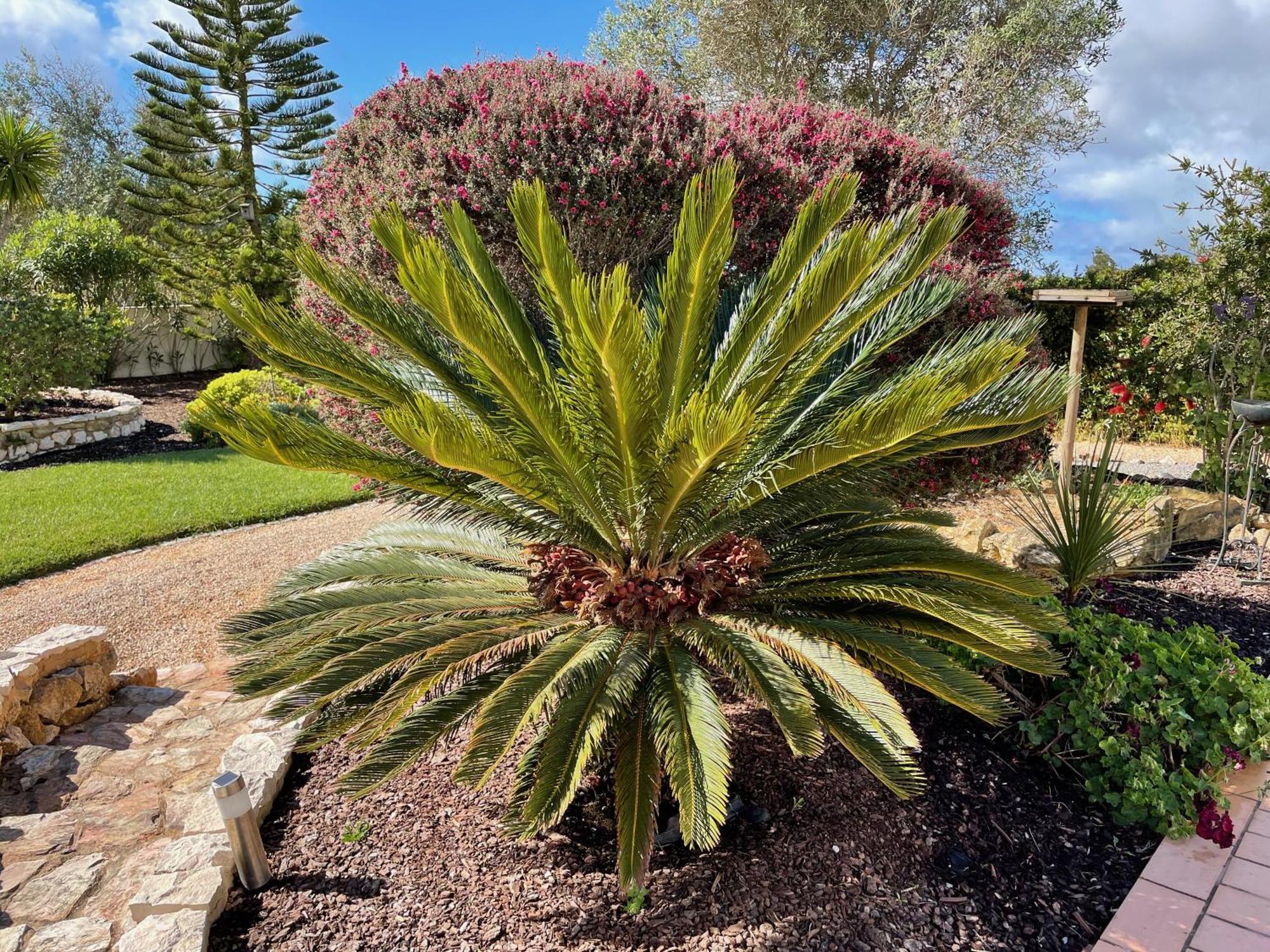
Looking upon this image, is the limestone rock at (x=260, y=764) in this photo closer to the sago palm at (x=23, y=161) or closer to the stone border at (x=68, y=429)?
the stone border at (x=68, y=429)

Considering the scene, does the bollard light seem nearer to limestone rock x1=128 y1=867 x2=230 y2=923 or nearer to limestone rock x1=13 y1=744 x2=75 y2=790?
limestone rock x1=128 y1=867 x2=230 y2=923

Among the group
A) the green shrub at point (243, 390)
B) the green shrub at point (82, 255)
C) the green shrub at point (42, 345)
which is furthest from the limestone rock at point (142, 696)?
the green shrub at point (82, 255)

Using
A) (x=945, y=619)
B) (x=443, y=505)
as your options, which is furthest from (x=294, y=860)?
(x=945, y=619)

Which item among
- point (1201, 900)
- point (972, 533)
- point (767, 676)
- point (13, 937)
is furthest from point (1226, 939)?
point (13, 937)

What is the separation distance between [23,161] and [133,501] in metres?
12.3

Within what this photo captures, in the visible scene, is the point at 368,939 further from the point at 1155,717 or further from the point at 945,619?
the point at 1155,717

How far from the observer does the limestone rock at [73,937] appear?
2.19 m

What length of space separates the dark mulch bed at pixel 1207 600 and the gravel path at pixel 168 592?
5.43 meters

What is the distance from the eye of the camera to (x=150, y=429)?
11344 mm

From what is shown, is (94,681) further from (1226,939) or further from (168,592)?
(1226,939)

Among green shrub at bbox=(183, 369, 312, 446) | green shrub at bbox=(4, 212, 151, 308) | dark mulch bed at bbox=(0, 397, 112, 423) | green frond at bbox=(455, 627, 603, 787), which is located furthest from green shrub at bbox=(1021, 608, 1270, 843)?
green shrub at bbox=(4, 212, 151, 308)

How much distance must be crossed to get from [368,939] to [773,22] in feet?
43.7

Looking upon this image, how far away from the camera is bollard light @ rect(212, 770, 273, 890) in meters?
2.34

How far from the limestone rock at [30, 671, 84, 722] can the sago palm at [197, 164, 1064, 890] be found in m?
1.51
